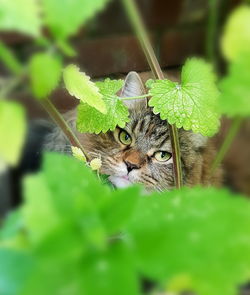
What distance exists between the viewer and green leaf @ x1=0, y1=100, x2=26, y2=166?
22cm

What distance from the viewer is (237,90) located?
0.22 m

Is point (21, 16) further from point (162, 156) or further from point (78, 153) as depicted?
point (162, 156)

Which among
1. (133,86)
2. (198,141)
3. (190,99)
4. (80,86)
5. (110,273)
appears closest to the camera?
(110,273)

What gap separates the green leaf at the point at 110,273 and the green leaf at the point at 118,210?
0.01 m

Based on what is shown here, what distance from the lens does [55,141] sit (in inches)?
30.1

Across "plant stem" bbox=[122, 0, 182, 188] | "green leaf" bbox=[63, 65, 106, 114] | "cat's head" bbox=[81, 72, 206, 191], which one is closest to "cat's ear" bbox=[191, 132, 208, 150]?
"cat's head" bbox=[81, 72, 206, 191]

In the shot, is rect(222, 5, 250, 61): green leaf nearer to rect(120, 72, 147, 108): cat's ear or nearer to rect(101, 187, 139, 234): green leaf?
rect(101, 187, 139, 234): green leaf

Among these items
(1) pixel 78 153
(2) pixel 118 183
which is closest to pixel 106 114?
(1) pixel 78 153

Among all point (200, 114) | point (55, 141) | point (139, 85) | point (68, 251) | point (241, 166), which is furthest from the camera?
point (241, 166)

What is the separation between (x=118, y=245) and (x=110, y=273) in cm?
1

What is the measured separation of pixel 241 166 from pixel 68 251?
1428 mm

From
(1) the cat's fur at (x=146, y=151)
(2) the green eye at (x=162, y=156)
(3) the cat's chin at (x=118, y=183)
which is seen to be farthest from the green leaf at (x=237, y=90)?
(2) the green eye at (x=162, y=156)

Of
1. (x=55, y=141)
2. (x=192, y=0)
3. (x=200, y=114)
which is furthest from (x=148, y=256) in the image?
(x=192, y=0)

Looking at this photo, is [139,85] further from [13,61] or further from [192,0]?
[192,0]
